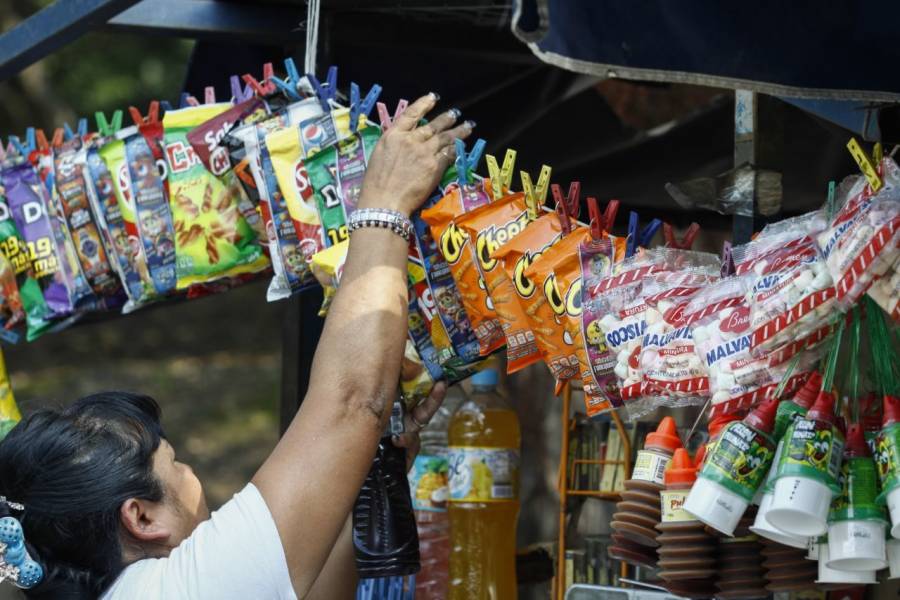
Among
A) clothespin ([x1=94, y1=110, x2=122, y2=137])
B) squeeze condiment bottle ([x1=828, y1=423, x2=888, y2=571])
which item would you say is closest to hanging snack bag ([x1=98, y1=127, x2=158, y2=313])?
clothespin ([x1=94, y1=110, x2=122, y2=137])

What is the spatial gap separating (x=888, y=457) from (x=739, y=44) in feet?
2.16

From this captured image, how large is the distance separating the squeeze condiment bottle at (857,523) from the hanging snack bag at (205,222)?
58.3 inches

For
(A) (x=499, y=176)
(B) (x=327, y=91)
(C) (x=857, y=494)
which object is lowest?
(C) (x=857, y=494)

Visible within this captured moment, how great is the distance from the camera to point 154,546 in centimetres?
200

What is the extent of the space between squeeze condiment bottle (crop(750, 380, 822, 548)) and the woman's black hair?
992mm

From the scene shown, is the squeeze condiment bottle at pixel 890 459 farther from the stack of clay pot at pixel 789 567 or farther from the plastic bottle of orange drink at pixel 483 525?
the plastic bottle of orange drink at pixel 483 525

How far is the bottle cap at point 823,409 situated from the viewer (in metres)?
1.55

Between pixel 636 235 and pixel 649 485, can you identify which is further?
pixel 636 235

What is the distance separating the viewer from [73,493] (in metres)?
1.93

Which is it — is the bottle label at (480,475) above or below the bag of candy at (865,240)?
below

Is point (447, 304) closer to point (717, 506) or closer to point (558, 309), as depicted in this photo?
point (558, 309)

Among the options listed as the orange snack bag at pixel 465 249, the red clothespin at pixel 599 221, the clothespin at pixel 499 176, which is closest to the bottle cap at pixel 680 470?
the red clothespin at pixel 599 221

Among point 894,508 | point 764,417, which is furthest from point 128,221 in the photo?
point 894,508

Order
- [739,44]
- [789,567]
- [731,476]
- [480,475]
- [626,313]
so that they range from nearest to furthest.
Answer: [731,476], [789,567], [739,44], [626,313], [480,475]
